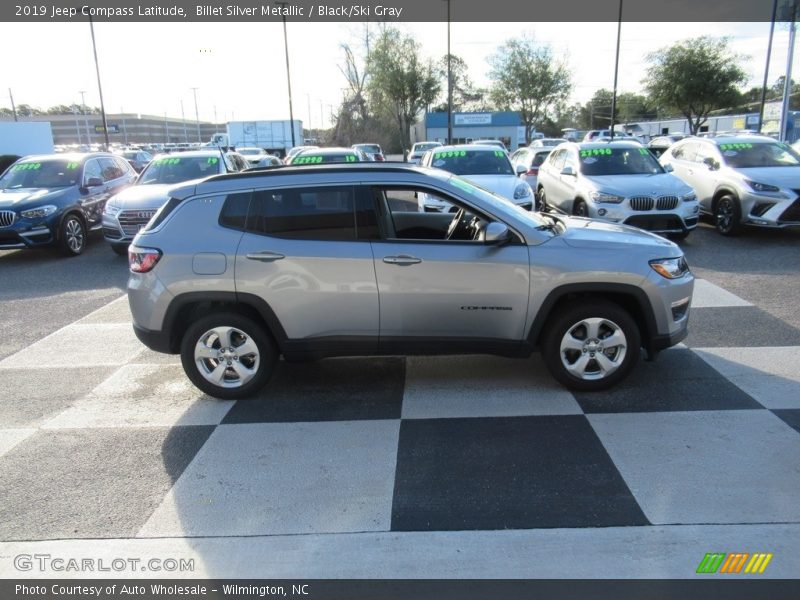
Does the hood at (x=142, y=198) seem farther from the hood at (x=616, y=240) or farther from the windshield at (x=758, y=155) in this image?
the windshield at (x=758, y=155)

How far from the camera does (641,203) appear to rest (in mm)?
9680

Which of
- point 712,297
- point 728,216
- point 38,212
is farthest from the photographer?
point 728,216

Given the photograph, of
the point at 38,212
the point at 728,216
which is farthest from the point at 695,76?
the point at 38,212

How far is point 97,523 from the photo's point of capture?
333cm

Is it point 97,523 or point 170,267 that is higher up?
point 170,267

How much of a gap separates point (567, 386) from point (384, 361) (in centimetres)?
169

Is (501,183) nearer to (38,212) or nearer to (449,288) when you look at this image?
(449,288)

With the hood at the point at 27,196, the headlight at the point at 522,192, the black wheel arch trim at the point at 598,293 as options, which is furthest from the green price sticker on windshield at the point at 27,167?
the black wheel arch trim at the point at 598,293

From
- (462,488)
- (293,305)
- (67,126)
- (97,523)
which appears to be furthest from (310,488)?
(67,126)

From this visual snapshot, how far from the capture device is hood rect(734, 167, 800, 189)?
32.8 ft

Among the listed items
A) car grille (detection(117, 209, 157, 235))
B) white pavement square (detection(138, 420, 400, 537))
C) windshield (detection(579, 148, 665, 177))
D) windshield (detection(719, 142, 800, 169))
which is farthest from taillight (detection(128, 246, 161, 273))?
windshield (detection(719, 142, 800, 169))

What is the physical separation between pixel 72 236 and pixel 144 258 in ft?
25.3

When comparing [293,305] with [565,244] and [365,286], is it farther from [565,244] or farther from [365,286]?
[565,244]

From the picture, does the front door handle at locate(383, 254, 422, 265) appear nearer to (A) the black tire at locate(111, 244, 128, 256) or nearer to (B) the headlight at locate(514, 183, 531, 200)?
(B) the headlight at locate(514, 183, 531, 200)
